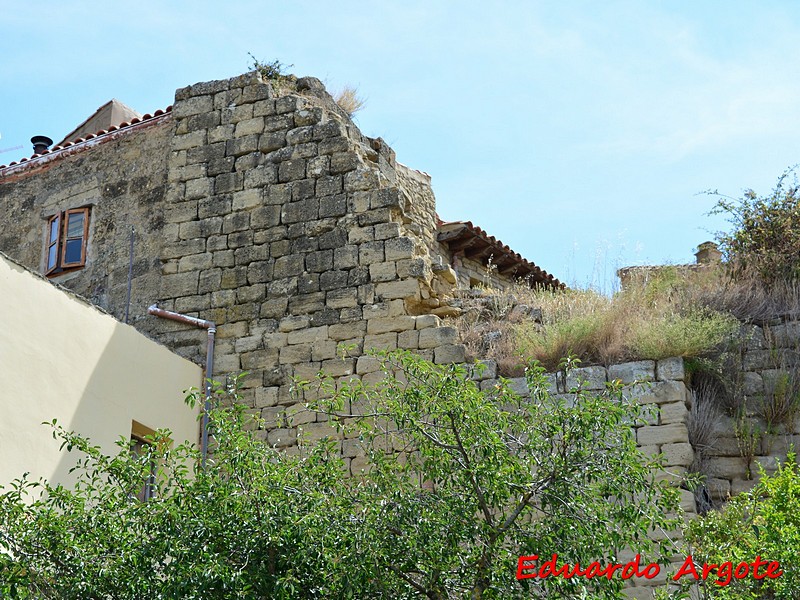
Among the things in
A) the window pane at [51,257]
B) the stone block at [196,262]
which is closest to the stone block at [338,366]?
the stone block at [196,262]

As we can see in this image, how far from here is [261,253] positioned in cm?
1030

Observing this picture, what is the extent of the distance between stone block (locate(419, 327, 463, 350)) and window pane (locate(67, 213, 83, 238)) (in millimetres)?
4424

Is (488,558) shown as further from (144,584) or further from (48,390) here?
(48,390)

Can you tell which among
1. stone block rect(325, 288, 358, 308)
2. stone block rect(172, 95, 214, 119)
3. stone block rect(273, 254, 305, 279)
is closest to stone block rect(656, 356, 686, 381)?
stone block rect(325, 288, 358, 308)

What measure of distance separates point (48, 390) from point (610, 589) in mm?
4441

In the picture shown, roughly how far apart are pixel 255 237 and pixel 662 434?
4.26m

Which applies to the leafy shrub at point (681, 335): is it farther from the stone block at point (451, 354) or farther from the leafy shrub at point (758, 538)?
the leafy shrub at point (758, 538)

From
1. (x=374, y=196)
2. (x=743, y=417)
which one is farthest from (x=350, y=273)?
(x=743, y=417)

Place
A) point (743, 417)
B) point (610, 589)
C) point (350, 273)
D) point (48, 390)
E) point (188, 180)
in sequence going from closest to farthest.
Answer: point (610, 589) → point (48, 390) → point (743, 417) → point (350, 273) → point (188, 180)

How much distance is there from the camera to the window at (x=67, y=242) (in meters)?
11.6

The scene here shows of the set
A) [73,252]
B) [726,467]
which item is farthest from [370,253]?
[73,252]

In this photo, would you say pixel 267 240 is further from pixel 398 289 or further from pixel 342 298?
pixel 398 289

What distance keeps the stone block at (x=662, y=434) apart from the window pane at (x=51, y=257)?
671 centimetres

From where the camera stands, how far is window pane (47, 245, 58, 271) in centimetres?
1186
